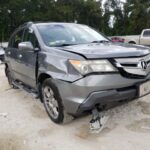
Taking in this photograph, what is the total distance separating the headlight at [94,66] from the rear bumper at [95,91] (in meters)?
0.08

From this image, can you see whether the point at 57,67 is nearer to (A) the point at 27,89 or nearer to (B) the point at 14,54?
(A) the point at 27,89

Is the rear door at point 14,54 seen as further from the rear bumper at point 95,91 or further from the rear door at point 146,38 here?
the rear door at point 146,38

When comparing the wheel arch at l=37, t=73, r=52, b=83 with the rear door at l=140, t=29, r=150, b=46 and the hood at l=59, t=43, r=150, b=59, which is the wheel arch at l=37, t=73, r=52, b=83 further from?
the rear door at l=140, t=29, r=150, b=46

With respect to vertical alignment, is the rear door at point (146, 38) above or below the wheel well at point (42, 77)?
below

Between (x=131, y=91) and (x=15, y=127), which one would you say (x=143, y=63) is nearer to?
(x=131, y=91)

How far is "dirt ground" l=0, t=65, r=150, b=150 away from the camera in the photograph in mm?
3645

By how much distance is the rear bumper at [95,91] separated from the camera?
3.55 meters

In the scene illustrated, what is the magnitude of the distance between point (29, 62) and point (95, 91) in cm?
179

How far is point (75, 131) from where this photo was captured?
162 inches

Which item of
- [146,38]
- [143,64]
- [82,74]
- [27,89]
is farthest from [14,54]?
[146,38]

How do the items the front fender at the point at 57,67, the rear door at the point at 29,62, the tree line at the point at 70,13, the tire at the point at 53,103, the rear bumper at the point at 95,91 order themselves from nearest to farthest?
the rear bumper at the point at 95,91 → the front fender at the point at 57,67 → the tire at the point at 53,103 → the rear door at the point at 29,62 → the tree line at the point at 70,13

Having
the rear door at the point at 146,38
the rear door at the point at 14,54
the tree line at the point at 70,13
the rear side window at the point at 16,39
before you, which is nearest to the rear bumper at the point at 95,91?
the rear door at the point at 14,54

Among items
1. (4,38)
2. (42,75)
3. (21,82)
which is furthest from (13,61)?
(4,38)

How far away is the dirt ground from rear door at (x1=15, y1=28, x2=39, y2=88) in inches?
23.6
